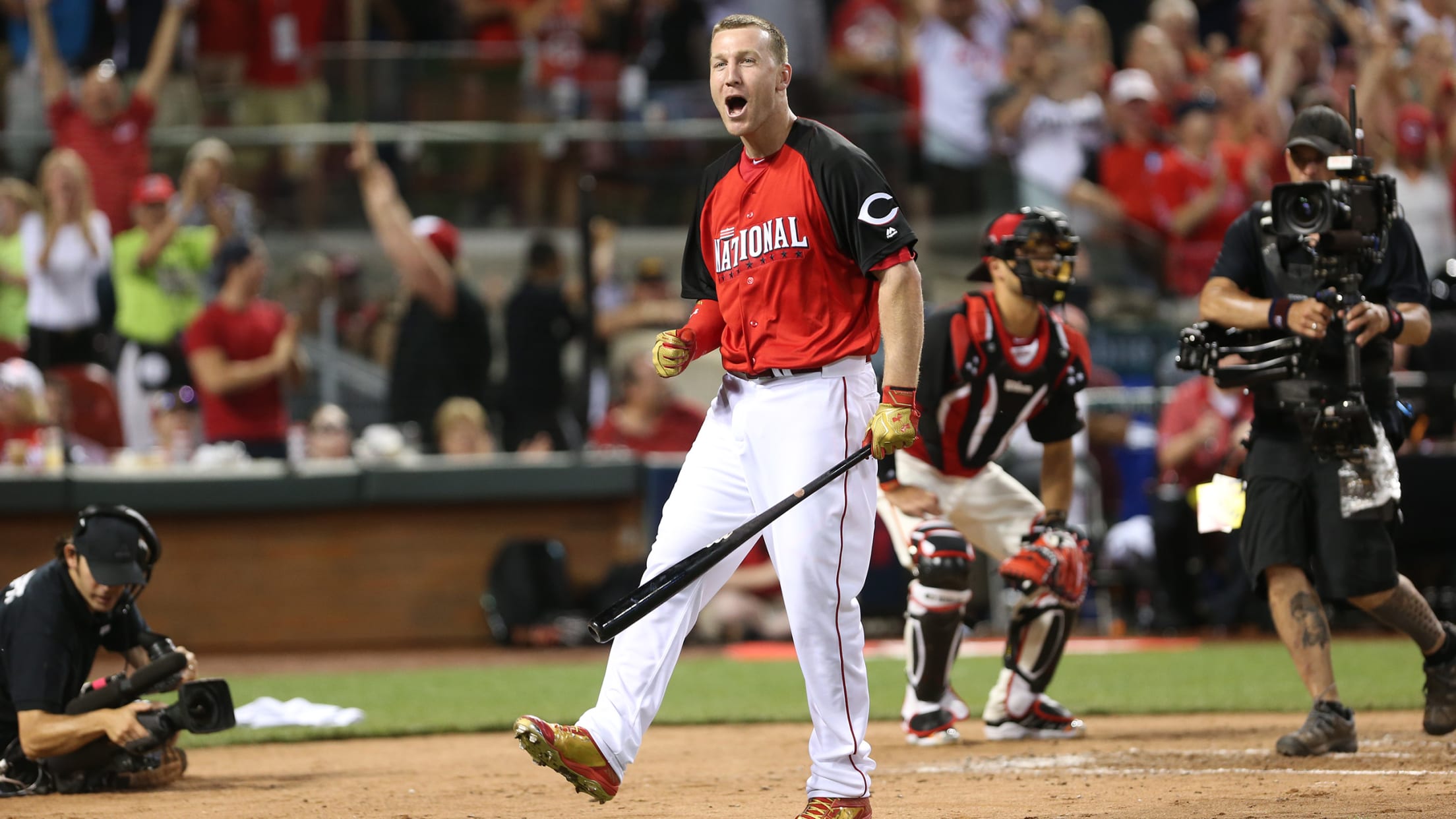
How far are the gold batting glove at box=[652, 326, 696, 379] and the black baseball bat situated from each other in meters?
0.62

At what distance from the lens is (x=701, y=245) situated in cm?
547

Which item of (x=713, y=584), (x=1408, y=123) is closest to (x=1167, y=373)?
(x=1408, y=123)

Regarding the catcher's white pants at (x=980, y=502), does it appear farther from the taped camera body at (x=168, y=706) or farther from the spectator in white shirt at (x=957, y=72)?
the spectator in white shirt at (x=957, y=72)

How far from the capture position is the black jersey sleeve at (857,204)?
4945mm

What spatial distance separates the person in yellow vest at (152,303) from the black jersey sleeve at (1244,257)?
7.50 meters

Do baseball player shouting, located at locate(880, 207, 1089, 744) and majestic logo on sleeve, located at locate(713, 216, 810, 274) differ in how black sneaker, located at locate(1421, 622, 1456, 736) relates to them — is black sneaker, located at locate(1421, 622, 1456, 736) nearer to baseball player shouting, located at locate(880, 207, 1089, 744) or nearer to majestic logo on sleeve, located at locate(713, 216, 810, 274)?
baseball player shouting, located at locate(880, 207, 1089, 744)

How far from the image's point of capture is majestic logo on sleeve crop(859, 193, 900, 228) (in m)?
4.95

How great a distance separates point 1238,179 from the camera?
13.9 metres

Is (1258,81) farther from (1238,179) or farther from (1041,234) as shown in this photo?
(1041,234)

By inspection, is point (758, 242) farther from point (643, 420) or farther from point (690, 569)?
point (643, 420)

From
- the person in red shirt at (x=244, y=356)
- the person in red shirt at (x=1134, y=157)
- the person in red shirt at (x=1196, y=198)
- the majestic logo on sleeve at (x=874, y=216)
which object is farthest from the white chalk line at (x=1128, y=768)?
the person in red shirt at (x=1134, y=157)

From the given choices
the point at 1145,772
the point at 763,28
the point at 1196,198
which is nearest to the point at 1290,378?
the point at 1145,772

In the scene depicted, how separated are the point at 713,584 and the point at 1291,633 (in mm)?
2497

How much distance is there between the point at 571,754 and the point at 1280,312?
10.4 ft
